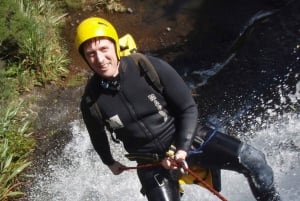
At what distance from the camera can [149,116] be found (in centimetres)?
425

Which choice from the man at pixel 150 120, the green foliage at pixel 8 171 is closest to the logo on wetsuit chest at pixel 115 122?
the man at pixel 150 120

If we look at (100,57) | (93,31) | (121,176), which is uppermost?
(93,31)

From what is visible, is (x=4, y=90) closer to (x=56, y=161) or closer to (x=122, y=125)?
(x=56, y=161)

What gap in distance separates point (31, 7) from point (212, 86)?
12.5ft

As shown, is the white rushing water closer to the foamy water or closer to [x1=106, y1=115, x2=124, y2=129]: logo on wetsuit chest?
the foamy water

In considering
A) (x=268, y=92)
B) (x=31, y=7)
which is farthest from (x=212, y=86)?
(x=31, y=7)

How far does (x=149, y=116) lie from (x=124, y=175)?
9.94 ft

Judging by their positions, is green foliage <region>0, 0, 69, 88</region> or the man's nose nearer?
the man's nose

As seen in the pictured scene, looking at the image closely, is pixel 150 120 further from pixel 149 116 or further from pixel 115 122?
pixel 115 122

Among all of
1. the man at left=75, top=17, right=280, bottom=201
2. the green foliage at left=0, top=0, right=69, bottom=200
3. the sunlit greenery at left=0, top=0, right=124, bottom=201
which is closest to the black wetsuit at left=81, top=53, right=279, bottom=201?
the man at left=75, top=17, right=280, bottom=201

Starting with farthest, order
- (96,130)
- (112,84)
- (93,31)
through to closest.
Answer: (96,130) → (112,84) → (93,31)

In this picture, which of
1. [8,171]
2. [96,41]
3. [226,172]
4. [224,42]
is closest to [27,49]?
[8,171]

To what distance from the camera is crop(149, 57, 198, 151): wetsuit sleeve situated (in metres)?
4.02

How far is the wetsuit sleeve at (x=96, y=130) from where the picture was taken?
423 cm
